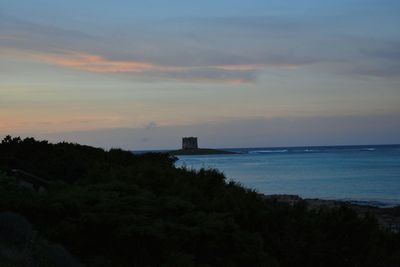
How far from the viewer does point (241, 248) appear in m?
10.8

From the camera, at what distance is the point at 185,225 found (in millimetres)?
10789

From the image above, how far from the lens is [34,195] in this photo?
11.3 metres

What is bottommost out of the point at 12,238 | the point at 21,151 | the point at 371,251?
the point at 371,251

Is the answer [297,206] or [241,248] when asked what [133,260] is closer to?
[241,248]

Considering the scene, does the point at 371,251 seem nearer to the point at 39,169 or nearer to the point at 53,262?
the point at 53,262

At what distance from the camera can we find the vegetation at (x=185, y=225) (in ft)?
33.1

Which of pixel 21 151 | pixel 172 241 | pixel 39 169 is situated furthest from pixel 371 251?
pixel 21 151

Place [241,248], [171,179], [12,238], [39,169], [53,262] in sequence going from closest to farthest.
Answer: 1. [53,262]
2. [12,238]
3. [241,248]
4. [171,179]
5. [39,169]

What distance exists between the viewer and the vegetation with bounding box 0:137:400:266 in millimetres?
10094

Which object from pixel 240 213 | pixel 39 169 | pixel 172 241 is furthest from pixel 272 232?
pixel 39 169

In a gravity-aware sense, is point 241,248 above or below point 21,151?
below

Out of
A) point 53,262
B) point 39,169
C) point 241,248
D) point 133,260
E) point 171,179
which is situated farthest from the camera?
point 39,169

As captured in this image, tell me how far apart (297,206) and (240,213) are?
160 centimetres

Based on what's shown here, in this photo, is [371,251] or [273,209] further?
[273,209]
